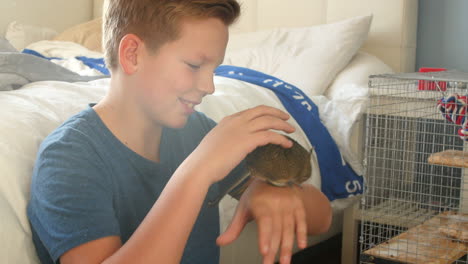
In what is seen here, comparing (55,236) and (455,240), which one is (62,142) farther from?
(455,240)

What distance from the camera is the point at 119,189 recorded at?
904 mm

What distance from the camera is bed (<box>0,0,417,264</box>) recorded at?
1037 mm

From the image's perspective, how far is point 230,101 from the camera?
5.44ft

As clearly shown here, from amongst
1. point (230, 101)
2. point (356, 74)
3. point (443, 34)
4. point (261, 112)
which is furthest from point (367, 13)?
point (261, 112)

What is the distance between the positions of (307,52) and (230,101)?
0.71 meters

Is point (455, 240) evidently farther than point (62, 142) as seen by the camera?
Yes

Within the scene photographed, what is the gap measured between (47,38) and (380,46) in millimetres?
1934

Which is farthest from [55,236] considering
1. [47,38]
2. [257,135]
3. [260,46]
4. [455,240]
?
[47,38]

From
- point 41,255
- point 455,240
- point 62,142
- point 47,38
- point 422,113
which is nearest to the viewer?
point 62,142

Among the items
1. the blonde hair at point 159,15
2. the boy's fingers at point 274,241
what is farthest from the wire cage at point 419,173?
the boy's fingers at point 274,241

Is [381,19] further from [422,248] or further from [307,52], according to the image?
[422,248]

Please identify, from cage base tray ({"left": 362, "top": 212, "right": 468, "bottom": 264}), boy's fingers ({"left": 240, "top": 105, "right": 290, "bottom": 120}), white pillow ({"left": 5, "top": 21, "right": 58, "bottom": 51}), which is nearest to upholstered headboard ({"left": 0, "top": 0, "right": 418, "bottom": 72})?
cage base tray ({"left": 362, "top": 212, "right": 468, "bottom": 264})

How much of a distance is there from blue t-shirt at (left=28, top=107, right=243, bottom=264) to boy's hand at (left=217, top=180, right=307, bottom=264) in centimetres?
14

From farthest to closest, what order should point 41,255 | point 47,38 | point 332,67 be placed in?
point 47,38 < point 332,67 < point 41,255
